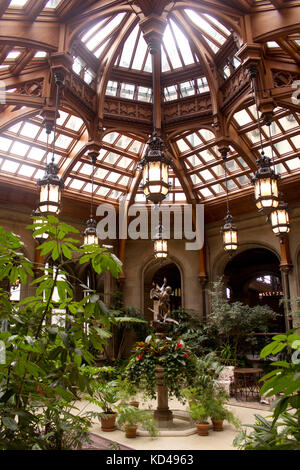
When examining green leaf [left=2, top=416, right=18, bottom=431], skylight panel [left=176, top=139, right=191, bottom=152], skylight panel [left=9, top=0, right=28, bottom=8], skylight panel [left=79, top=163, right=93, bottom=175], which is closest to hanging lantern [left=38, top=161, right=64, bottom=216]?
skylight panel [left=9, top=0, right=28, bottom=8]

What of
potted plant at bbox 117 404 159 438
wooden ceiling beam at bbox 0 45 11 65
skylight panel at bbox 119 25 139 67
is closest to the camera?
potted plant at bbox 117 404 159 438

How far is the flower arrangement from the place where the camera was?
21.0 feet

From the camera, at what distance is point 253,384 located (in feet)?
37.9

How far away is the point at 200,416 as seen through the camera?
615cm

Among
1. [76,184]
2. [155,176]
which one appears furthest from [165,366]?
[76,184]

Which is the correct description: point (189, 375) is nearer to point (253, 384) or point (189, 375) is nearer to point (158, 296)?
point (158, 296)

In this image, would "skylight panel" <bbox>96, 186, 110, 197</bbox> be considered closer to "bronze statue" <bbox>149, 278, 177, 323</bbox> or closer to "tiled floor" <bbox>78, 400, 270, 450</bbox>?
"bronze statue" <bbox>149, 278, 177, 323</bbox>

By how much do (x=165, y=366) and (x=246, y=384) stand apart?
5.59 metres

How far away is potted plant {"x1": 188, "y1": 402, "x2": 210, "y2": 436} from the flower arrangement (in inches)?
12.7

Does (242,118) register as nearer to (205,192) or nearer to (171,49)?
(171,49)

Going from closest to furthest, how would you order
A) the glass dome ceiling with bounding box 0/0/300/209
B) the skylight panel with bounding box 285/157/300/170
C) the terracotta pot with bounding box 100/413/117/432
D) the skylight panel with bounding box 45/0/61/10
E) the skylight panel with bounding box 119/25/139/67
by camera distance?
the terracotta pot with bounding box 100/413/117/432 → the skylight panel with bounding box 45/0/61/10 → the glass dome ceiling with bounding box 0/0/300/209 → the skylight panel with bounding box 119/25/139/67 → the skylight panel with bounding box 285/157/300/170

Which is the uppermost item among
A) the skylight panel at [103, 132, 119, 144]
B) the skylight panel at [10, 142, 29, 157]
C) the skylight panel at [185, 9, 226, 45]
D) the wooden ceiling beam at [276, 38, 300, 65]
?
the skylight panel at [185, 9, 226, 45]

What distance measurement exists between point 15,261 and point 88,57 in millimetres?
9730

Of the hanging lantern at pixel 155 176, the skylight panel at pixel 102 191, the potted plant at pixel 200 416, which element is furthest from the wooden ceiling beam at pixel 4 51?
the skylight panel at pixel 102 191
